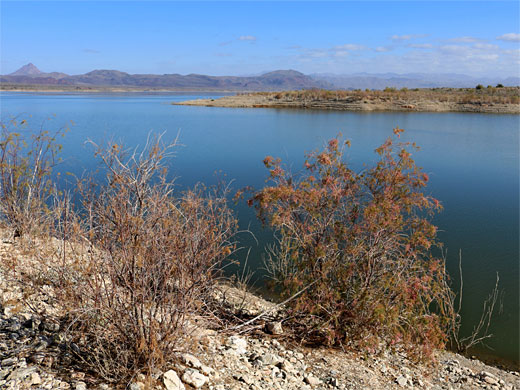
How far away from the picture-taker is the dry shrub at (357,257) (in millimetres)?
6227

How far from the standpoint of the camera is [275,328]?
6.48 m

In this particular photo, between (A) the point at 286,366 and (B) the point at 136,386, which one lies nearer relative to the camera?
(B) the point at 136,386

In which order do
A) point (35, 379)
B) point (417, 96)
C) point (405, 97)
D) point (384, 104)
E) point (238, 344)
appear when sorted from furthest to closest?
1. point (417, 96)
2. point (405, 97)
3. point (384, 104)
4. point (238, 344)
5. point (35, 379)

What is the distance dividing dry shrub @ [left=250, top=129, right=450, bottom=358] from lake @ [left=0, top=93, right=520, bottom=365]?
7.84 ft

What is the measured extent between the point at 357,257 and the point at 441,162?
62.3 feet

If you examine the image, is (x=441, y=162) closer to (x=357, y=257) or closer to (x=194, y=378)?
(x=357, y=257)

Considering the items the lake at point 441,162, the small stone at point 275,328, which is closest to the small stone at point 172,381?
the small stone at point 275,328

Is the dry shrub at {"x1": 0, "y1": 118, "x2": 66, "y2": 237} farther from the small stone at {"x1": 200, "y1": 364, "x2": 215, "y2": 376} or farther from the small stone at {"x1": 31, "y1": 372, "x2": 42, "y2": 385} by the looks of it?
the small stone at {"x1": 200, "y1": 364, "x2": 215, "y2": 376}

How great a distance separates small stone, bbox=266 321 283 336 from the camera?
21.2 feet

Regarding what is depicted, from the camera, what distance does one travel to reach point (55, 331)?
16.4 ft

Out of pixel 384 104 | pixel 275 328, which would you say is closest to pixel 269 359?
pixel 275 328

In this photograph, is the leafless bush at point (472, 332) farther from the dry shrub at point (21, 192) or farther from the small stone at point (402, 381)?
the dry shrub at point (21, 192)

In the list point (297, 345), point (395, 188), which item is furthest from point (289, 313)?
point (395, 188)

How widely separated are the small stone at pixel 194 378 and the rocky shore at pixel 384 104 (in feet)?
165
